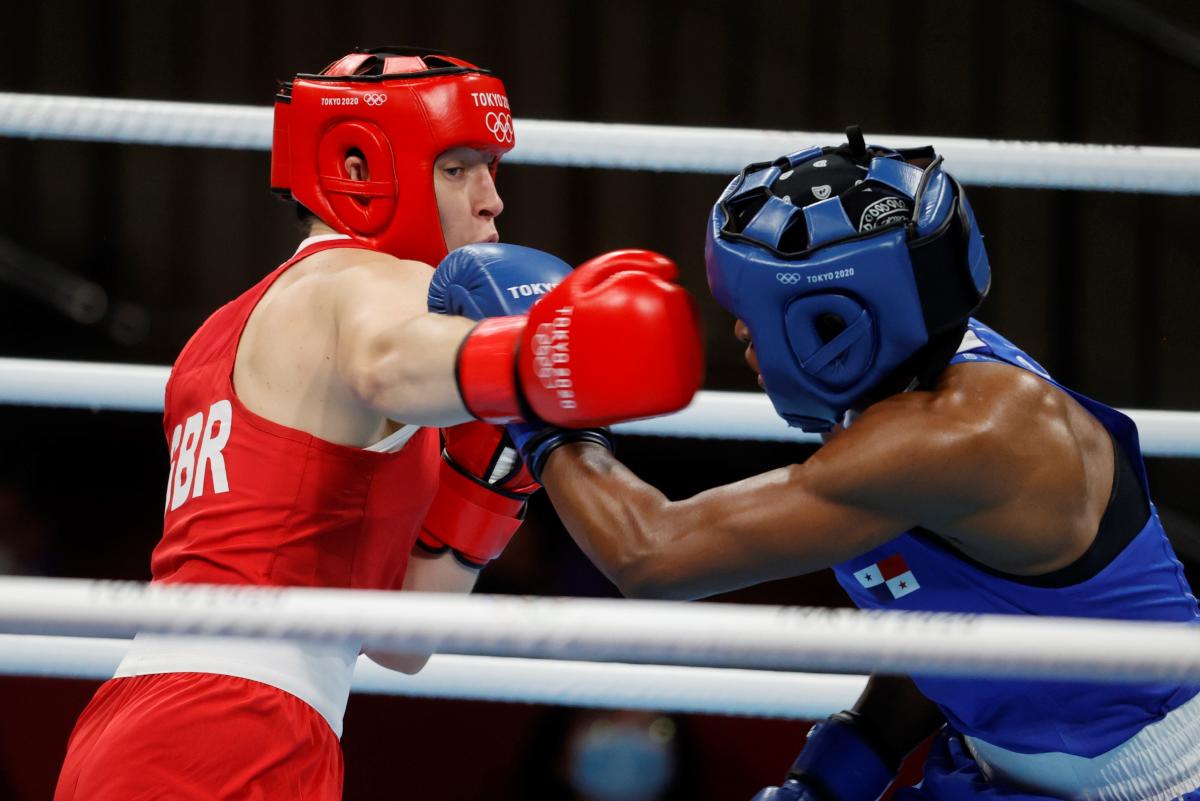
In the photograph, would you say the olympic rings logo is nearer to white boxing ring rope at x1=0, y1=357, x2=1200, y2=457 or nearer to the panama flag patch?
white boxing ring rope at x1=0, y1=357, x2=1200, y2=457

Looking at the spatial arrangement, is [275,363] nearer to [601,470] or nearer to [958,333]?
→ [601,470]

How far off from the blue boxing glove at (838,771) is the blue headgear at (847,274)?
1.54ft

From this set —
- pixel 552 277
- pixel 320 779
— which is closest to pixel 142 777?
pixel 320 779

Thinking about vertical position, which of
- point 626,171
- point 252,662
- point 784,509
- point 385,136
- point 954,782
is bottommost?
point 626,171

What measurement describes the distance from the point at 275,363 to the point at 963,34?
9.83ft

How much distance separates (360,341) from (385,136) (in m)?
0.34

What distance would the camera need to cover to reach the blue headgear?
4.51 feet

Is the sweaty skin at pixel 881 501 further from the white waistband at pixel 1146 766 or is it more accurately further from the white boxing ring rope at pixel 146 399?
the white boxing ring rope at pixel 146 399

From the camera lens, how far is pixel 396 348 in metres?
1.42

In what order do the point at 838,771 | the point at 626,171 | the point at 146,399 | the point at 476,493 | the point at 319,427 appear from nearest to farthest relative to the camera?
the point at 319,427 → the point at 838,771 → the point at 476,493 → the point at 146,399 → the point at 626,171

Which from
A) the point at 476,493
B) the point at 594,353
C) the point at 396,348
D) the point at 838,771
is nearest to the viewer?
the point at 594,353

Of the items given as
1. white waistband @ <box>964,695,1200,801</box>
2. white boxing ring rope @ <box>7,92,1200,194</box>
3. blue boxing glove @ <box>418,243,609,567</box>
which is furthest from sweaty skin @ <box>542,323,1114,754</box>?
white boxing ring rope @ <box>7,92,1200,194</box>

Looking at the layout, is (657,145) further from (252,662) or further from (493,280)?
(252,662)

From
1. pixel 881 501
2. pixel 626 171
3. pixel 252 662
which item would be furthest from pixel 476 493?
pixel 626 171
